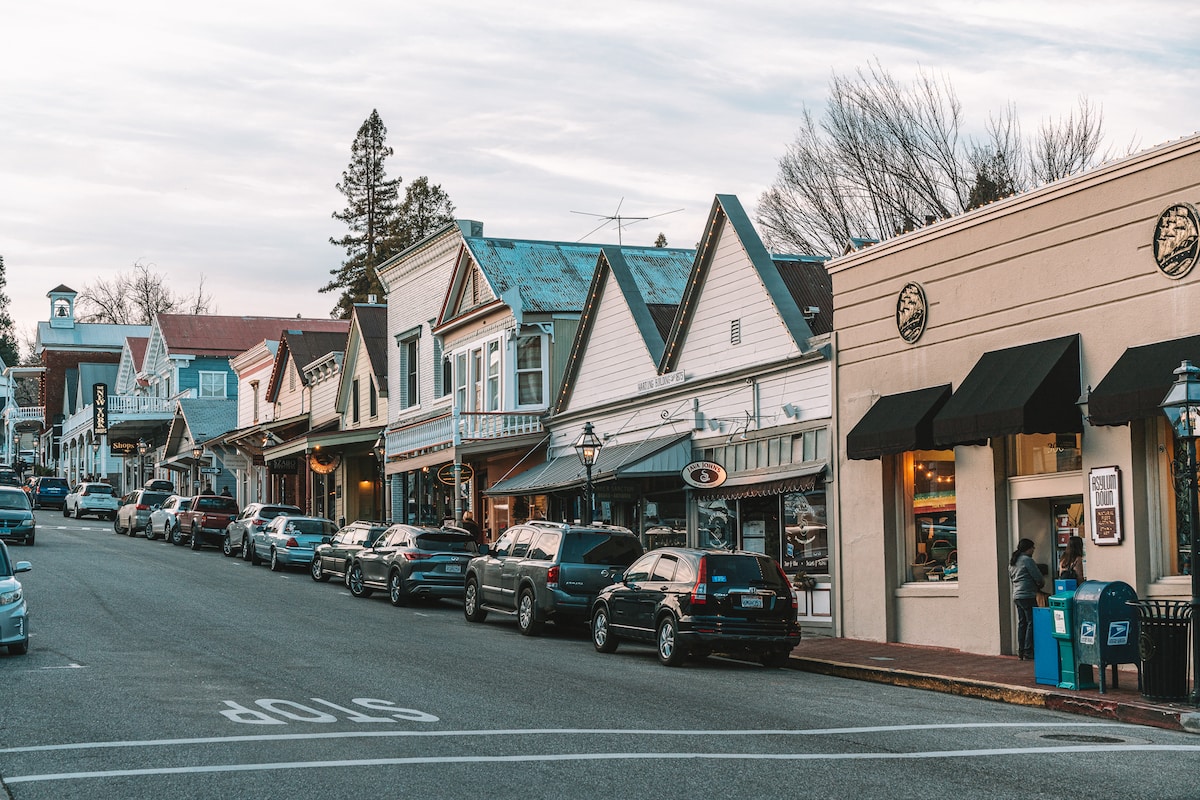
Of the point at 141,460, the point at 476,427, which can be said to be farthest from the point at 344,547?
the point at 141,460

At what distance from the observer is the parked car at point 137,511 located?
1914 inches

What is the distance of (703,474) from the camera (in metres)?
24.1

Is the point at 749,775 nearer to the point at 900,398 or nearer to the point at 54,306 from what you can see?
the point at 900,398

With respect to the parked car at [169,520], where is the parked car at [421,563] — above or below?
below

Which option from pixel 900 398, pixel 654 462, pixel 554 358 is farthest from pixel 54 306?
pixel 900 398

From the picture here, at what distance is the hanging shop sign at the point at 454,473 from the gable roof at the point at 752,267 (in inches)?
302

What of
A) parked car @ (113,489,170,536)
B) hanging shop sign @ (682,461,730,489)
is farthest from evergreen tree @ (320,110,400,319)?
hanging shop sign @ (682,461,730,489)

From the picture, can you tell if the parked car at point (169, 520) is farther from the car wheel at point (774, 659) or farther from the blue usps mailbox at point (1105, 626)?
the blue usps mailbox at point (1105, 626)

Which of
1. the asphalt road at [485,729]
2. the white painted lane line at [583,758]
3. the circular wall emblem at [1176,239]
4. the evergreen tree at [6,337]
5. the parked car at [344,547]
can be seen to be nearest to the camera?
the asphalt road at [485,729]

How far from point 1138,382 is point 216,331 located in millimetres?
67988

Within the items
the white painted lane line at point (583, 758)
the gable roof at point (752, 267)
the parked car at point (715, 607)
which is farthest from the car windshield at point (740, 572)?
the white painted lane line at point (583, 758)

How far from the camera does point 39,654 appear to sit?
1717 centimetres

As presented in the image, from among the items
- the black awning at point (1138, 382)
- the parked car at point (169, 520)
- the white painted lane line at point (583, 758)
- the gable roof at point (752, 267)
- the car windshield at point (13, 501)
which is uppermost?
the gable roof at point (752, 267)

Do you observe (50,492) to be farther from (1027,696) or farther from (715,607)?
(1027,696)
